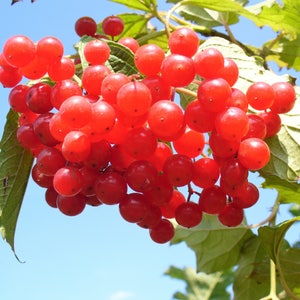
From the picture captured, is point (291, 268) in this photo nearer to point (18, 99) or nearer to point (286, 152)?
point (286, 152)

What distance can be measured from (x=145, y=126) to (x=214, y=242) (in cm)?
103

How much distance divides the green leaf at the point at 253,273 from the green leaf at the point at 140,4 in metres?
0.85

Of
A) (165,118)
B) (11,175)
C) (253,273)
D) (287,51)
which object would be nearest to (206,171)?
(165,118)

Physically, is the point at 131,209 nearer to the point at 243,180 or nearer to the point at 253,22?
the point at 243,180

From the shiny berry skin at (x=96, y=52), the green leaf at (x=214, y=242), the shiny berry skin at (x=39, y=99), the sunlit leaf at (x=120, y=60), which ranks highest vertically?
the shiny berry skin at (x=96, y=52)

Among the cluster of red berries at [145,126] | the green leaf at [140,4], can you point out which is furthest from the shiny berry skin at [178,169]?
the green leaf at [140,4]

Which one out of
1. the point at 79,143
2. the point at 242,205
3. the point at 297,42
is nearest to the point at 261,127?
the point at 242,205

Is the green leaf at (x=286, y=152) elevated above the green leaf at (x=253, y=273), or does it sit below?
above

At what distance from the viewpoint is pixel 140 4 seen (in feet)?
5.71

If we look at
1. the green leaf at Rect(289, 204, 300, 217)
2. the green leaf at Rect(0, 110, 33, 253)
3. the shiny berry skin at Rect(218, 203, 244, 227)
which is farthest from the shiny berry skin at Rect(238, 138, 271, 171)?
the green leaf at Rect(289, 204, 300, 217)

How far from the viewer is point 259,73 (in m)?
1.40

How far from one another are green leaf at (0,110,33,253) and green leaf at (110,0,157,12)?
49 cm

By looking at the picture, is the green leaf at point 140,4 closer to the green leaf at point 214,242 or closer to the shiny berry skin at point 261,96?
the shiny berry skin at point 261,96

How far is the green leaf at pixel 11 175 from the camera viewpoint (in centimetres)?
146
